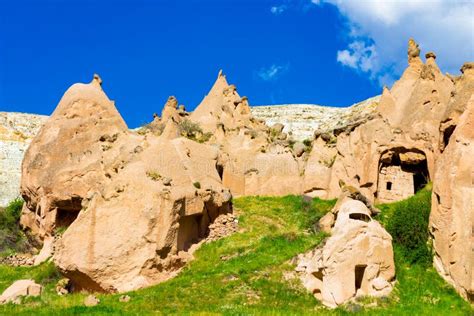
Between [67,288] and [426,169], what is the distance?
66.1 feet

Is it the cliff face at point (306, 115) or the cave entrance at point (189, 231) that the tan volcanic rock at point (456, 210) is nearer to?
the cave entrance at point (189, 231)

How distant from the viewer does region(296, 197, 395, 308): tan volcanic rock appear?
72.5 ft

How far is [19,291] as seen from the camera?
25.3 metres

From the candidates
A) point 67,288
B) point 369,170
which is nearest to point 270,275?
point 67,288

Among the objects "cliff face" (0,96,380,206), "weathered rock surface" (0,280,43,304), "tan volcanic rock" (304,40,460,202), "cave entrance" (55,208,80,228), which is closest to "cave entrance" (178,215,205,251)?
"weathered rock surface" (0,280,43,304)

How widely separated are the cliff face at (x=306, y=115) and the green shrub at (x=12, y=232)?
35316mm

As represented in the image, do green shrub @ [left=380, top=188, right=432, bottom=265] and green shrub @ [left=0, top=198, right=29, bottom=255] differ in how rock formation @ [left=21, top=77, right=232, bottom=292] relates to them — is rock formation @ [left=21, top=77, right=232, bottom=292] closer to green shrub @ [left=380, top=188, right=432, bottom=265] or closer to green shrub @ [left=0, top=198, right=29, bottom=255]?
green shrub @ [left=0, top=198, right=29, bottom=255]

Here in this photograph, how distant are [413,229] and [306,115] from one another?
191 ft

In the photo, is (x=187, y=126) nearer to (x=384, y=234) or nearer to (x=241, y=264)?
(x=241, y=264)

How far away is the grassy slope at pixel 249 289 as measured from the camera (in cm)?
2088

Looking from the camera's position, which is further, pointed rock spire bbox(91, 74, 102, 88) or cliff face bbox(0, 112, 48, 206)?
cliff face bbox(0, 112, 48, 206)

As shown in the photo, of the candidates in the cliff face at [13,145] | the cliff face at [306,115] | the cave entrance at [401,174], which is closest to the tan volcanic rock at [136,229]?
the cave entrance at [401,174]

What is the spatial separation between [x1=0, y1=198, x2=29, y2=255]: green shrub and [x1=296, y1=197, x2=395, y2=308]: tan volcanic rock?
68.7 ft

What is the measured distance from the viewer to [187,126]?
4191 cm
